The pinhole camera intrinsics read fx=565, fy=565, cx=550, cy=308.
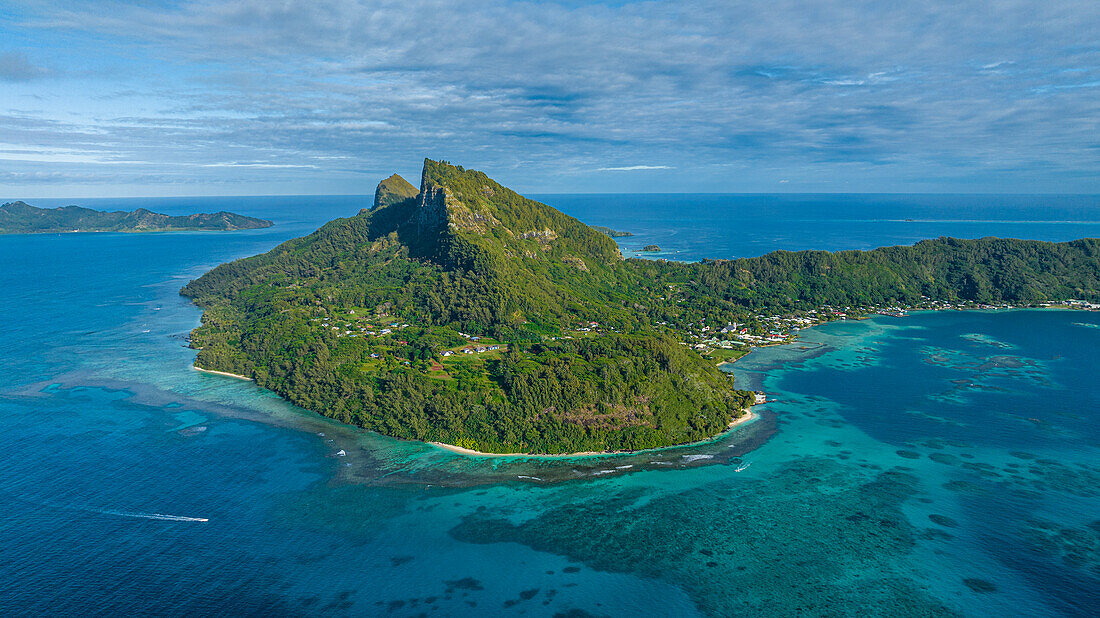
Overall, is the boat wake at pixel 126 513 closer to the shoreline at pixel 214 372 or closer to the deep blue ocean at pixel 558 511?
the deep blue ocean at pixel 558 511

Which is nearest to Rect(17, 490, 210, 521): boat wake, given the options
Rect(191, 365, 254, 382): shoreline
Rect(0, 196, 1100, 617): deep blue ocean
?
Rect(0, 196, 1100, 617): deep blue ocean

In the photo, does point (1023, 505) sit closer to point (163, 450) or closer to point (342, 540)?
point (342, 540)

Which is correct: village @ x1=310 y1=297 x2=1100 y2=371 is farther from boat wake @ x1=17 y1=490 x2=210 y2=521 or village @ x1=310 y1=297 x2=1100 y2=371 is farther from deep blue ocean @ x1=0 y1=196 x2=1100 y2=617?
boat wake @ x1=17 y1=490 x2=210 y2=521

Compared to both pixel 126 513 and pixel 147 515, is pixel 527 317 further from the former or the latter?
pixel 126 513

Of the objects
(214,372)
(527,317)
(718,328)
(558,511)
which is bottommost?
(558,511)

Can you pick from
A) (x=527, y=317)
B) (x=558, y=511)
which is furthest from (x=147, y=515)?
(x=527, y=317)

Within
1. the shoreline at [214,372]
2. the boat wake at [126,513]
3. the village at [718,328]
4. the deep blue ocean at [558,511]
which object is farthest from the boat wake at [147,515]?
the shoreline at [214,372]

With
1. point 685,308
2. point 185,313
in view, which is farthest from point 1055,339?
point 185,313

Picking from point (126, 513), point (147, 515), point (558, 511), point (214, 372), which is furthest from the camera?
point (214, 372)
